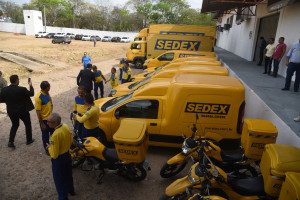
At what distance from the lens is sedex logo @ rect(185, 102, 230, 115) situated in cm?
451

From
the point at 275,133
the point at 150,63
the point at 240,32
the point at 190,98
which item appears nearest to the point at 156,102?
the point at 190,98

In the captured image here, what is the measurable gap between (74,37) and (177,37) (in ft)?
132

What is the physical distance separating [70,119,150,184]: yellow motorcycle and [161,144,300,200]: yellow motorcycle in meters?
0.82

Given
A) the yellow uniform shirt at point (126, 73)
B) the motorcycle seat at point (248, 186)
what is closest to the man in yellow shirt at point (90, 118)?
the motorcycle seat at point (248, 186)

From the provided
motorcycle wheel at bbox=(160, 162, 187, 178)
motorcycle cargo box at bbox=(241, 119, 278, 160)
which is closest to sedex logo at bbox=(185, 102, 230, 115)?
motorcycle cargo box at bbox=(241, 119, 278, 160)

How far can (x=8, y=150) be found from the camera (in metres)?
5.04

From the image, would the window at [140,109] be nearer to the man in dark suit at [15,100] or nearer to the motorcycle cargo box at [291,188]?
the man in dark suit at [15,100]

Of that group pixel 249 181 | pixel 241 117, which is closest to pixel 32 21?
pixel 241 117

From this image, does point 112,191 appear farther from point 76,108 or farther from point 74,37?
point 74,37

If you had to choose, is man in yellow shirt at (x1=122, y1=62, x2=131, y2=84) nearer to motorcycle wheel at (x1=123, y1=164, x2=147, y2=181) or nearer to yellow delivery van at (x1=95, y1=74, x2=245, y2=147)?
yellow delivery van at (x1=95, y1=74, x2=245, y2=147)

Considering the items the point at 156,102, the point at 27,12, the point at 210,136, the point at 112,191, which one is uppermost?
the point at 27,12

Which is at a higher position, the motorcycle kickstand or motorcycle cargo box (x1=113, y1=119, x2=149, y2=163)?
motorcycle cargo box (x1=113, y1=119, x2=149, y2=163)

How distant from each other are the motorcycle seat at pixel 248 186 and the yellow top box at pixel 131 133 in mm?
1571

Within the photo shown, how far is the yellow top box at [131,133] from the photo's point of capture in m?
3.41
